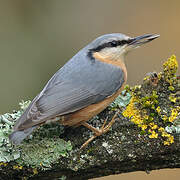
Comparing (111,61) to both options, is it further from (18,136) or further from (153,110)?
(18,136)

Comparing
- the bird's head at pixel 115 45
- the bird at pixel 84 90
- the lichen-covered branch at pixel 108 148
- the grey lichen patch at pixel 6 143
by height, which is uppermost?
the bird's head at pixel 115 45

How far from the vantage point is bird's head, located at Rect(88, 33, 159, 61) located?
3746 mm

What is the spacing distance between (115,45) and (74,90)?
30.6 inches

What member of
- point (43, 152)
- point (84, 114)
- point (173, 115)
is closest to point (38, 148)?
point (43, 152)

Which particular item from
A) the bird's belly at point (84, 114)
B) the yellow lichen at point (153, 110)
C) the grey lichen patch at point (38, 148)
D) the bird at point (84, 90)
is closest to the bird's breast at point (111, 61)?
the bird at point (84, 90)

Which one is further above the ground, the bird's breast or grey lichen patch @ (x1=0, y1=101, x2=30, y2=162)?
the bird's breast

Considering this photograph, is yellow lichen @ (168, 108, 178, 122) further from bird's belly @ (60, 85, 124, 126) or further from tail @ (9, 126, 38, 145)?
tail @ (9, 126, 38, 145)

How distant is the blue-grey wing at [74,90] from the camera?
316 cm

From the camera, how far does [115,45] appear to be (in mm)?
3771

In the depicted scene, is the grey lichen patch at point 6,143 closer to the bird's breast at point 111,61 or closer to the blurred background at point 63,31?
the bird's breast at point 111,61

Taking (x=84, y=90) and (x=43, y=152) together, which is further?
(x=84, y=90)

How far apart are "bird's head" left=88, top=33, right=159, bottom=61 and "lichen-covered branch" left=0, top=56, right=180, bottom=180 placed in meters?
0.74

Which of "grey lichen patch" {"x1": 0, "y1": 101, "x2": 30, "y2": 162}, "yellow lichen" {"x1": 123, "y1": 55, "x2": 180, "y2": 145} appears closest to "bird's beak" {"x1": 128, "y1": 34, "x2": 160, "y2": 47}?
"yellow lichen" {"x1": 123, "y1": 55, "x2": 180, "y2": 145}

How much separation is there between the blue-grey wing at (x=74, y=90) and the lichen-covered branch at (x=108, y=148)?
194 millimetres
